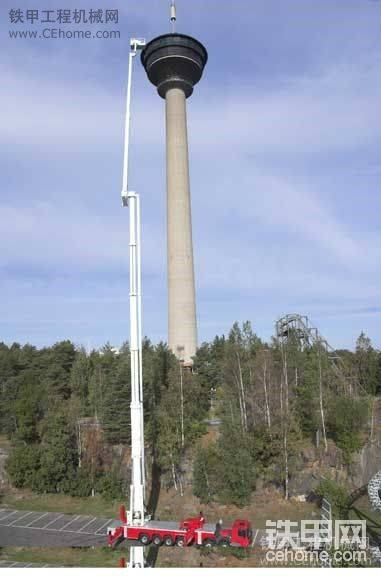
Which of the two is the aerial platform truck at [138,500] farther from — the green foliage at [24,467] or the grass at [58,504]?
the green foliage at [24,467]

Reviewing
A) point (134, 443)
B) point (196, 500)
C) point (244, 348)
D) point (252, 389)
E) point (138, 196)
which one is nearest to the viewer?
point (134, 443)

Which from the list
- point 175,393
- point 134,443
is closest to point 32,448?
point 175,393

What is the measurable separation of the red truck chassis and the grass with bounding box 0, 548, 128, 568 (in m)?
3.36

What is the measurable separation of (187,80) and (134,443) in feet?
181

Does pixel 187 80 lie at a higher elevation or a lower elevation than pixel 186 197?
higher

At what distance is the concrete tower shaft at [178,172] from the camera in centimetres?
5206

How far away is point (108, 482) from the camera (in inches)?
1235

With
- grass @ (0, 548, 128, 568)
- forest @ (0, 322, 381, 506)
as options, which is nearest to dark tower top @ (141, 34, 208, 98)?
forest @ (0, 322, 381, 506)

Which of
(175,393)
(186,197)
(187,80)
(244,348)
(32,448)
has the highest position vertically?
(187,80)

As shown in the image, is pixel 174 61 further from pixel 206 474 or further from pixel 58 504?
pixel 58 504

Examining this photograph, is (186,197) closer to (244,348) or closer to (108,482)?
(244,348)

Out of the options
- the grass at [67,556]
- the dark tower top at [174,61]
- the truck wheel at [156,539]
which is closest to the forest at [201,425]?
the grass at [67,556]

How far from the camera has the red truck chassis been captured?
16.5 m

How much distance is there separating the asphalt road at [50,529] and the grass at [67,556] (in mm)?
874
